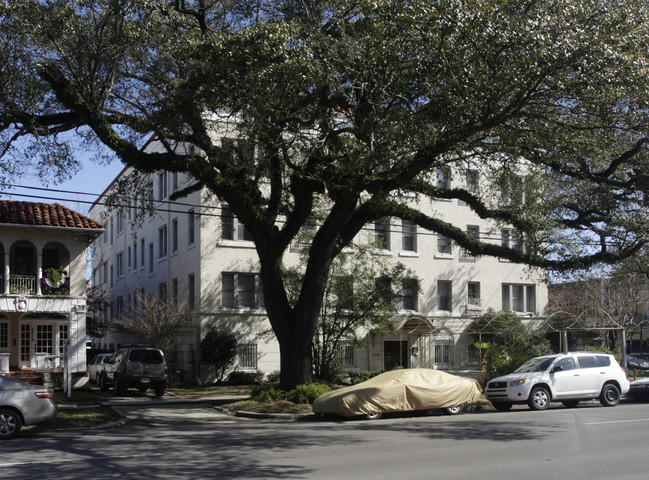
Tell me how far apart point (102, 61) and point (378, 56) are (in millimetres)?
6900

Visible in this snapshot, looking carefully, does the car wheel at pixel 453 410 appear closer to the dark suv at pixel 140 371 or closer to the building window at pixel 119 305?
the dark suv at pixel 140 371

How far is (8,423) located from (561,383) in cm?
1445

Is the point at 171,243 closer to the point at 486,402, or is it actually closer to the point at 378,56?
the point at 486,402

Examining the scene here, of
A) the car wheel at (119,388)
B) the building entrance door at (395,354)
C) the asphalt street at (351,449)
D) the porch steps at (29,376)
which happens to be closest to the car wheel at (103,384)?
the porch steps at (29,376)

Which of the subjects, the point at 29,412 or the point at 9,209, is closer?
the point at 29,412

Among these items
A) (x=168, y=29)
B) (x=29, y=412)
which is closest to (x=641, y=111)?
(x=168, y=29)

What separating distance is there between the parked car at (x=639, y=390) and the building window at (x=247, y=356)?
1702 cm

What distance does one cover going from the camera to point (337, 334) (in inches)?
1106

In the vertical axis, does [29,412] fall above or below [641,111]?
below

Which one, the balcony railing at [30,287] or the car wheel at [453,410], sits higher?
the balcony railing at [30,287]

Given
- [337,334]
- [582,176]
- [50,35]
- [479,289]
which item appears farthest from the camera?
[479,289]

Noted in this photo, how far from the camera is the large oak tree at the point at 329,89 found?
13.1 meters

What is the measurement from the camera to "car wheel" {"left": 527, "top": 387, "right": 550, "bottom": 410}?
61.5ft

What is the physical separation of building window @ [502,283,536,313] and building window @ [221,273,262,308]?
15.8 metres
